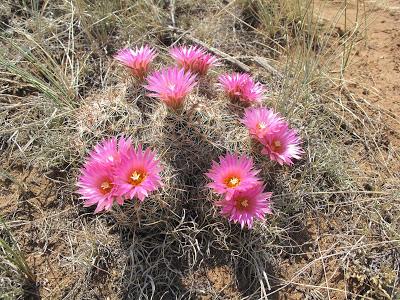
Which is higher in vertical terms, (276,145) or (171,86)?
(171,86)

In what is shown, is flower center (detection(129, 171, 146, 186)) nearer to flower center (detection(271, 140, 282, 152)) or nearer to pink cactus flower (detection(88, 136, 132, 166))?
pink cactus flower (detection(88, 136, 132, 166))

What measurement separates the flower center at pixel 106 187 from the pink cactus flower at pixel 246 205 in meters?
0.44

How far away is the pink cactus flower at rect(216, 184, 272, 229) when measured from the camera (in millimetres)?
1843

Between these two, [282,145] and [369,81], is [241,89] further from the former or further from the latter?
[369,81]

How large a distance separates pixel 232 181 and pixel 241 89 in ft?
1.59

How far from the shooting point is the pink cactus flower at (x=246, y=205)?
1.84 m

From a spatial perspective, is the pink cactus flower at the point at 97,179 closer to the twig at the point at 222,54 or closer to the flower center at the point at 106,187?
the flower center at the point at 106,187

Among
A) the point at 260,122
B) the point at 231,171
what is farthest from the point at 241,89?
the point at 231,171

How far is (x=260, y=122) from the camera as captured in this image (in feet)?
6.64

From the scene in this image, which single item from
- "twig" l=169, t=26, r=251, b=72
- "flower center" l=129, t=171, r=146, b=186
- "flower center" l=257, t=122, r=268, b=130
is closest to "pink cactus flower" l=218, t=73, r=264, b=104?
"flower center" l=257, t=122, r=268, b=130

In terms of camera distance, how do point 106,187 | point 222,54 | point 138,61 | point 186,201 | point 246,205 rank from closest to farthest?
point 106,187 < point 246,205 < point 186,201 < point 138,61 < point 222,54

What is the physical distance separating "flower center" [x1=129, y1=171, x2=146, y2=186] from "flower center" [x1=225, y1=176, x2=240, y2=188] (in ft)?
1.17

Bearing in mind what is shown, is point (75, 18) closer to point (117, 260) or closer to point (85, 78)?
point (85, 78)

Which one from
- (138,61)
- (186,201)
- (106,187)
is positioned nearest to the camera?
(106,187)
